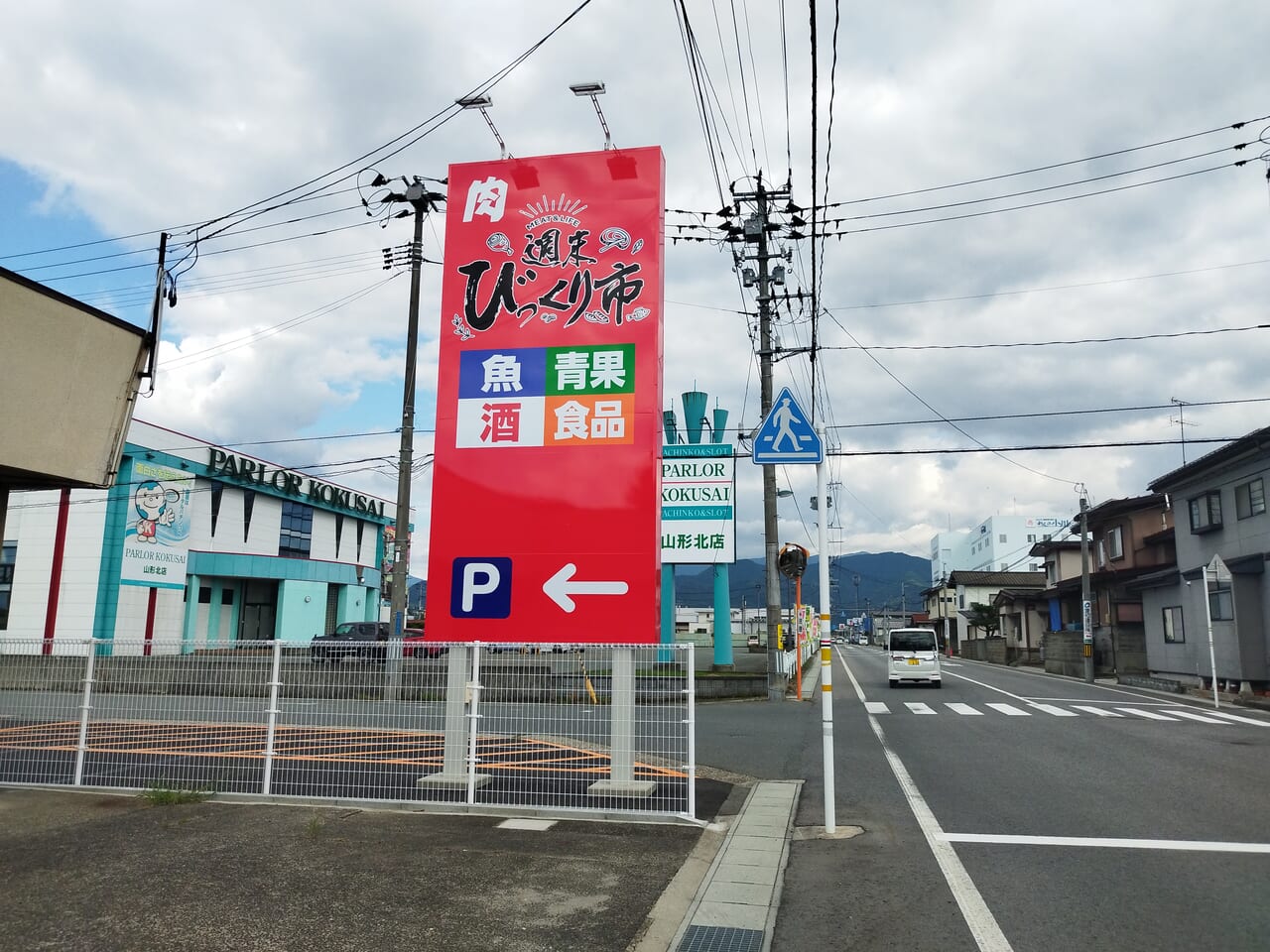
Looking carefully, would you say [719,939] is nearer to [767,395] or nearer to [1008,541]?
[767,395]

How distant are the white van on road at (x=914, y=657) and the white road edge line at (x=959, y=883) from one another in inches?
680

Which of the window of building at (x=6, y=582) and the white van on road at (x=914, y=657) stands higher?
the window of building at (x=6, y=582)

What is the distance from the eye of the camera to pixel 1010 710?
1852cm

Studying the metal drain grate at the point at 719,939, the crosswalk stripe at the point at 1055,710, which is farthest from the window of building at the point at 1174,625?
the metal drain grate at the point at 719,939

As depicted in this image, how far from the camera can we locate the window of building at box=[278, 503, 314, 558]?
1608 inches

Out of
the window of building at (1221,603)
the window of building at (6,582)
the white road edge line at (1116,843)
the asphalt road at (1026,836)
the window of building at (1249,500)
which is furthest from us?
the window of building at (6,582)

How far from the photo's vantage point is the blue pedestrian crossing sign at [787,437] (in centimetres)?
812

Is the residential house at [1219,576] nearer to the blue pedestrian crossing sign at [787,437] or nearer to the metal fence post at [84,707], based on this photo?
the blue pedestrian crossing sign at [787,437]

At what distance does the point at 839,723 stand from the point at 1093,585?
28955mm

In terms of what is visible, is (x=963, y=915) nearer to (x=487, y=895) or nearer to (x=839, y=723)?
(x=487, y=895)

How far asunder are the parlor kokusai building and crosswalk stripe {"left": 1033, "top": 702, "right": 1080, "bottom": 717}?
64.7 ft

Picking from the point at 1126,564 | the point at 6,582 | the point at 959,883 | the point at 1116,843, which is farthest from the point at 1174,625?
the point at 6,582

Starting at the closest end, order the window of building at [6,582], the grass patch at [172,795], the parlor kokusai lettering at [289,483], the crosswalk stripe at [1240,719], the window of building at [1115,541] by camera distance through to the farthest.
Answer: the grass patch at [172,795]
the crosswalk stripe at [1240,719]
the window of building at [6,582]
the parlor kokusai lettering at [289,483]
the window of building at [1115,541]

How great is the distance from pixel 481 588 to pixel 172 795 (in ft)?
11.3
